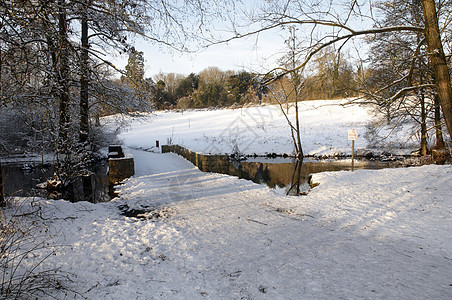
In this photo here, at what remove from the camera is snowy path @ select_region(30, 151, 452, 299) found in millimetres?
2922

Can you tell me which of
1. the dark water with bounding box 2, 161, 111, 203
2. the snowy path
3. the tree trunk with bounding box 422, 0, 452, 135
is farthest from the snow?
the tree trunk with bounding box 422, 0, 452, 135

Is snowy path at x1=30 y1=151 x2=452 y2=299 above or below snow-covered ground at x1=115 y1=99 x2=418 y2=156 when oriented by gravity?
below

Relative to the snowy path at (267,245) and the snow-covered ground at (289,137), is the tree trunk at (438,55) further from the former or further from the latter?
the snow-covered ground at (289,137)

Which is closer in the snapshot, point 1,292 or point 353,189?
point 1,292

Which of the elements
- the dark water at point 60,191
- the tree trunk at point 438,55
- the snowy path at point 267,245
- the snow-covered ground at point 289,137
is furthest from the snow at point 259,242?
the snow-covered ground at point 289,137

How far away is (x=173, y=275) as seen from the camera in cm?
321

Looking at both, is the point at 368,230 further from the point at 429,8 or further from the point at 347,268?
the point at 429,8

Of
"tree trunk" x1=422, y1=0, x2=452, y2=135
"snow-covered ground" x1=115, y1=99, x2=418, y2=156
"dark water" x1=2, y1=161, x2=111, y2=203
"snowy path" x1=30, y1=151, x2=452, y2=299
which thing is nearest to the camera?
"snowy path" x1=30, y1=151, x2=452, y2=299

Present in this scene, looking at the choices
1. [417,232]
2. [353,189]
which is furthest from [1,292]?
[353,189]

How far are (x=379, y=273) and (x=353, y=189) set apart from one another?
478 centimetres

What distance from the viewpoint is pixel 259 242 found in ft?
13.8

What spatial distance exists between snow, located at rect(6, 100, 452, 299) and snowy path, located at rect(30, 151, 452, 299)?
2cm

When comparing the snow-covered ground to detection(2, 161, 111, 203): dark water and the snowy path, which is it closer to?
detection(2, 161, 111, 203): dark water

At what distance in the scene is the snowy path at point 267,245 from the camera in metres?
2.92
